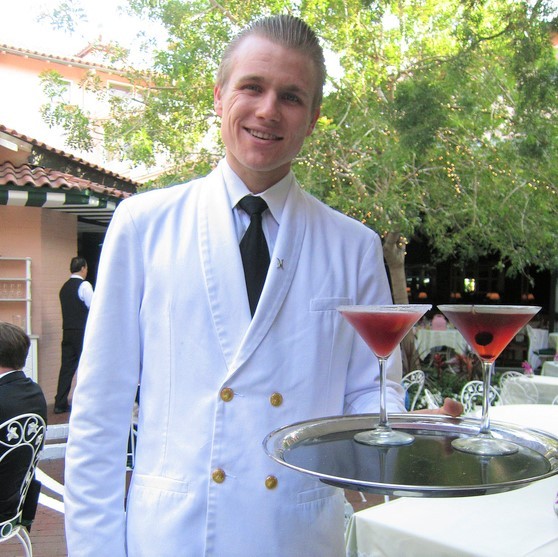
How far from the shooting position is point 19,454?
357 centimetres

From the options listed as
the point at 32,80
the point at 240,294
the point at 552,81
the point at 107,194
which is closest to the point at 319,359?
the point at 240,294

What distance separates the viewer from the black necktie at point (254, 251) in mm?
1606

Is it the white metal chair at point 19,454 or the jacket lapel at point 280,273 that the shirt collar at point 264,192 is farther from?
the white metal chair at point 19,454

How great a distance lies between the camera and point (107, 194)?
33.1 feet

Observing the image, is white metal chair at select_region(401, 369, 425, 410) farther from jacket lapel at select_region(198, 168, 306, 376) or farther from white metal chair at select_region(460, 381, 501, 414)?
jacket lapel at select_region(198, 168, 306, 376)

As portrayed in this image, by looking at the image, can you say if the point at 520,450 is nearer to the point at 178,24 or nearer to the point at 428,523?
the point at 428,523

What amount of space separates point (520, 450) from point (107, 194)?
30.9 feet

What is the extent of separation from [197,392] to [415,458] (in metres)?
0.51

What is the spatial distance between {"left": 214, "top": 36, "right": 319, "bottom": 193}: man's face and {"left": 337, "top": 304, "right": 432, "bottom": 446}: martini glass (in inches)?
17.4

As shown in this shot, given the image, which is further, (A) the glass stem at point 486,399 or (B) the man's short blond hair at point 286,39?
(B) the man's short blond hair at point 286,39

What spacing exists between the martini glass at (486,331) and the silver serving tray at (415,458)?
0.05 m

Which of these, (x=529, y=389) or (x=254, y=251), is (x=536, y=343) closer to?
(x=529, y=389)

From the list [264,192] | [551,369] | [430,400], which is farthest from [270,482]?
[551,369]

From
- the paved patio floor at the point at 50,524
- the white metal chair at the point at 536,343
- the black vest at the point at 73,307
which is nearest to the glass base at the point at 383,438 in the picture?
the paved patio floor at the point at 50,524
